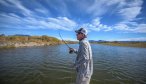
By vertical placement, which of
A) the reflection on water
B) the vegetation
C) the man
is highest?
the vegetation

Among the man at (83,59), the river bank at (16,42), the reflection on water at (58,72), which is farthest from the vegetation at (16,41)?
the man at (83,59)

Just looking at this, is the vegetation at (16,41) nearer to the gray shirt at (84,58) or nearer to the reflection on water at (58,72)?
the reflection on water at (58,72)

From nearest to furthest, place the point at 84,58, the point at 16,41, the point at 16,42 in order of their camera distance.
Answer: the point at 84,58, the point at 16,42, the point at 16,41

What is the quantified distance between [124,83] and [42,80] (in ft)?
20.6

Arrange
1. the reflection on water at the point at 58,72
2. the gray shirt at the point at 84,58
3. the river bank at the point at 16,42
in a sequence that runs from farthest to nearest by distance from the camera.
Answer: the river bank at the point at 16,42
the reflection on water at the point at 58,72
the gray shirt at the point at 84,58

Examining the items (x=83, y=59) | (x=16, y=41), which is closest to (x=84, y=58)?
(x=83, y=59)

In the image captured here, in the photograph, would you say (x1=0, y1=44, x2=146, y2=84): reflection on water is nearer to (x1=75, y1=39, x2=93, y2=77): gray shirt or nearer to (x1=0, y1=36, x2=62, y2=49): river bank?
(x1=75, y1=39, x2=93, y2=77): gray shirt

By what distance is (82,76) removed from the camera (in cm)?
449

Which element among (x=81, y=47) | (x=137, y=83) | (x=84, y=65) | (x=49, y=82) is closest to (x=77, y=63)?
(x=84, y=65)

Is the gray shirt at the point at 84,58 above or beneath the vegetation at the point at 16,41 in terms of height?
beneath

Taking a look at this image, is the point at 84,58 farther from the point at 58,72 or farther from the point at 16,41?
the point at 16,41

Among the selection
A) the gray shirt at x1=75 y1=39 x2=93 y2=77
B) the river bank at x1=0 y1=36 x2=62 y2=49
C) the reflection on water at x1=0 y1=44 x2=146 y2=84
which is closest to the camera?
the gray shirt at x1=75 y1=39 x2=93 y2=77

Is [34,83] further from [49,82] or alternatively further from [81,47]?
[81,47]

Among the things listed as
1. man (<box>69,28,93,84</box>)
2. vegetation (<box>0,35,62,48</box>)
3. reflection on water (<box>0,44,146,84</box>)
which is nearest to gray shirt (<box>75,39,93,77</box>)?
man (<box>69,28,93,84</box>)
